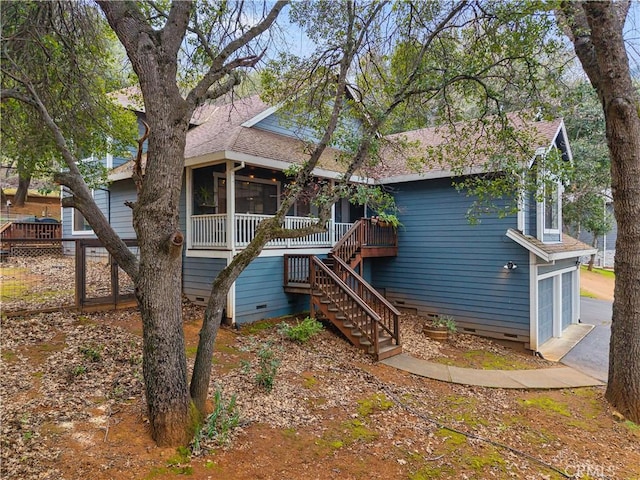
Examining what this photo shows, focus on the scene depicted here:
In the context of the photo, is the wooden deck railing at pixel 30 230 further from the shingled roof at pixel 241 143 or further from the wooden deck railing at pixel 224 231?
the wooden deck railing at pixel 224 231

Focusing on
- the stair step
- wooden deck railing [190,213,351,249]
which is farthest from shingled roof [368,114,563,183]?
the stair step

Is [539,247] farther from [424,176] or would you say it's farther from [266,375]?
[266,375]

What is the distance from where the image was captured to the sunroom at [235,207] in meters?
8.72

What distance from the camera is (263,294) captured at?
9.19 metres

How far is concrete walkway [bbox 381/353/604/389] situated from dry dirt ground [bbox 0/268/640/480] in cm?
22

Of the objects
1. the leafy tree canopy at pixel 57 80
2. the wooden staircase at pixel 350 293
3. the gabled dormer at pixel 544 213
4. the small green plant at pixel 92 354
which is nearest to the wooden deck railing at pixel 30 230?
the leafy tree canopy at pixel 57 80

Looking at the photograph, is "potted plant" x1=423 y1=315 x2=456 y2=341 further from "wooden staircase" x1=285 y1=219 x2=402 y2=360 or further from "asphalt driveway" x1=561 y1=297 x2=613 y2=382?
"asphalt driveway" x1=561 y1=297 x2=613 y2=382

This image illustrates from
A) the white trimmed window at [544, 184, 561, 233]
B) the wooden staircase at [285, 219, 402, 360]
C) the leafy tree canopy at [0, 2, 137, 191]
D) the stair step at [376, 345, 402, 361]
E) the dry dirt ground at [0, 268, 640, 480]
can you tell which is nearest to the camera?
the dry dirt ground at [0, 268, 640, 480]

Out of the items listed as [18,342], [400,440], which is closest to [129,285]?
[18,342]

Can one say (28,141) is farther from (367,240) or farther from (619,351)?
(619,351)

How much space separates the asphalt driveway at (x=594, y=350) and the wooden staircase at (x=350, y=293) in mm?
4352

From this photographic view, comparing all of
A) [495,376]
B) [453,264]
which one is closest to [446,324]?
[453,264]

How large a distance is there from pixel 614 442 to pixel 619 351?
1.57 m

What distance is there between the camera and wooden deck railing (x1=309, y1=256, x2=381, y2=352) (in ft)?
25.3
